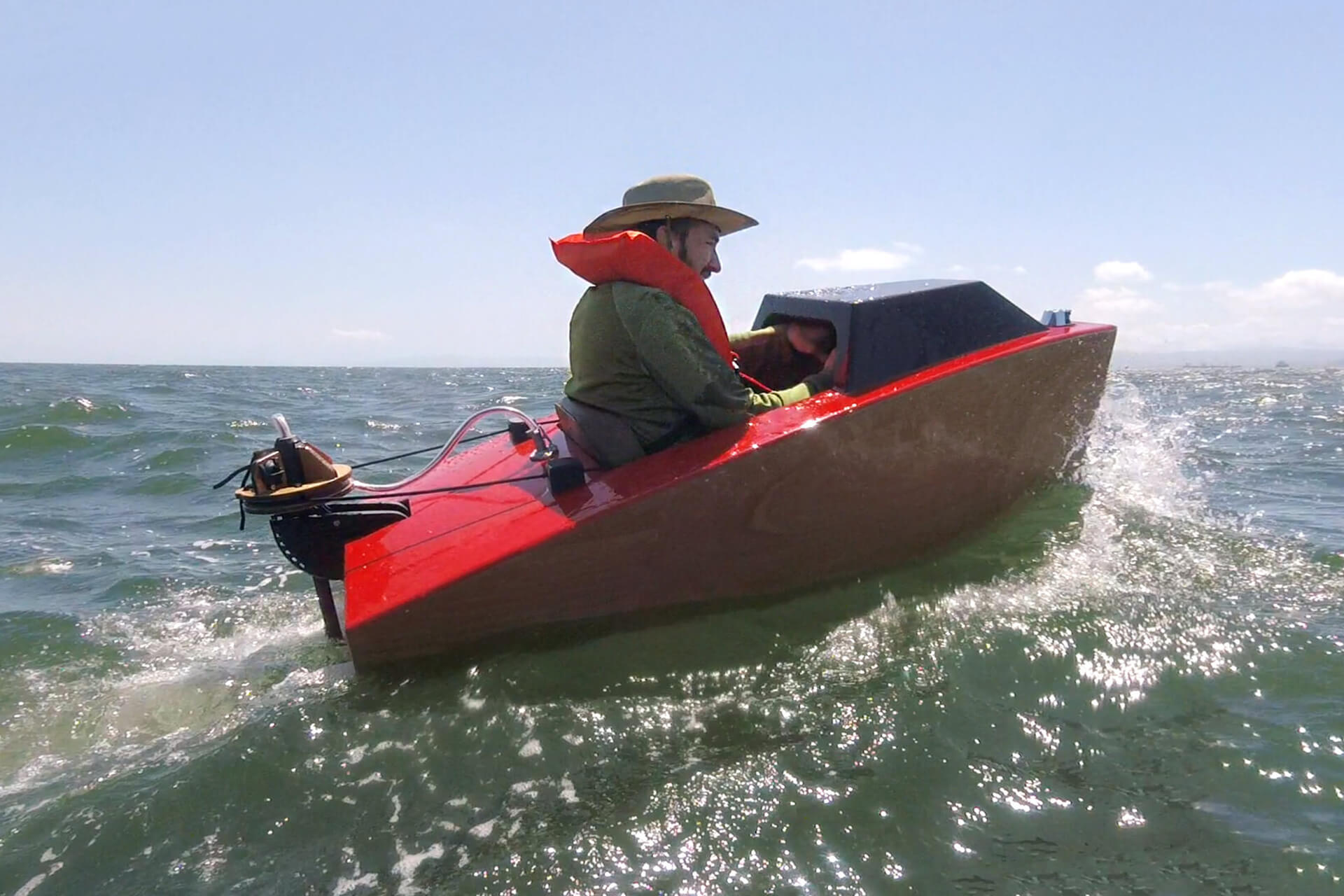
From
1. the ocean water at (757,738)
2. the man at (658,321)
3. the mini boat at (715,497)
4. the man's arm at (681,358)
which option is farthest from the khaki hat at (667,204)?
the ocean water at (757,738)

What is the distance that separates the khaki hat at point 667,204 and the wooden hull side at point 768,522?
89 cm

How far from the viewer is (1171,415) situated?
11.3 metres

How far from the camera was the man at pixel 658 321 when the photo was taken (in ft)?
10.2

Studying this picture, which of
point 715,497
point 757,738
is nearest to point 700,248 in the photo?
point 715,497

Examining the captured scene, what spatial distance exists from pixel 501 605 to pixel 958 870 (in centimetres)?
148

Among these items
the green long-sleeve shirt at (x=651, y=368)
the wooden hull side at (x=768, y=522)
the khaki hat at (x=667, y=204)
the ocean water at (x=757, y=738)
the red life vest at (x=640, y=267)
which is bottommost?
the ocean water at (x=757, y=738)

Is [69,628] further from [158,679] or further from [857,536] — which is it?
[857,536]

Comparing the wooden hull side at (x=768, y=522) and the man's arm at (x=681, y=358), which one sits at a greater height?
the man's arm at (x=681, y=358)

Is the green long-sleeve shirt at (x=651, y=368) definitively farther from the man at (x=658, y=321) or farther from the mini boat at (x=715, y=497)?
the mini boat at (x=715, y=497)

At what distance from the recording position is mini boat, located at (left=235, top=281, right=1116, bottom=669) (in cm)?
280

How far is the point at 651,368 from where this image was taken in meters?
3.19

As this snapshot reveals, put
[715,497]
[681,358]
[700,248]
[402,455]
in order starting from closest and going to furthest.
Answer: [715,497]
[681,358]
[700,248]
[402,455]

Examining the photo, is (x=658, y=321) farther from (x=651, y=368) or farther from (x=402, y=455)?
(x=402, y=455)

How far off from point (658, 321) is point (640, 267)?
20 centimetres
